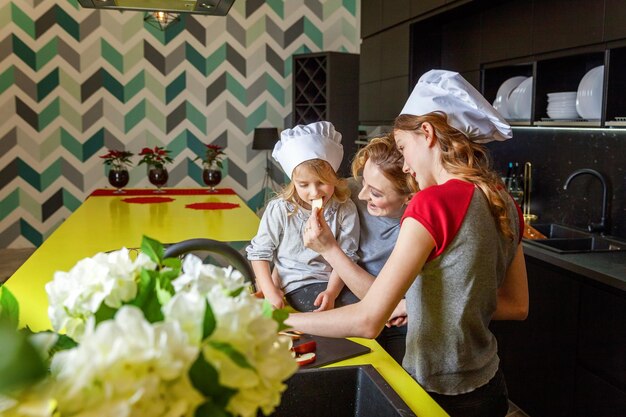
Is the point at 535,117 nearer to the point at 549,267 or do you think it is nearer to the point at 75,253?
the point at 549,267

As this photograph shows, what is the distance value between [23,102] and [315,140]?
4.89 m

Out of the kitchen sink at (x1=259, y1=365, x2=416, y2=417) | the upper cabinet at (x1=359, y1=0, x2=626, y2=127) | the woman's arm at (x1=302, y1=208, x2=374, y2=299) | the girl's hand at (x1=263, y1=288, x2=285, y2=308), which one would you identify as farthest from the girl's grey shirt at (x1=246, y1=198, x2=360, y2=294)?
the upper cabinet at (x1=359, y1=0, x2=626, y2=127)

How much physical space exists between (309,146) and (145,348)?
174 cm

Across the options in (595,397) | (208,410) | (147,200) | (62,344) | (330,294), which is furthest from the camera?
(147,200)

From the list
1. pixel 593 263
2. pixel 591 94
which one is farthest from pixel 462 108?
pixel 591 94

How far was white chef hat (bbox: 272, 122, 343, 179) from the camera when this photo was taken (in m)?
2.26

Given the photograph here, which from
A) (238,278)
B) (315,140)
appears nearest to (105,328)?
(238,278)

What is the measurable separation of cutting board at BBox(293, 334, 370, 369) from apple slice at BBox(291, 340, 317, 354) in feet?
0.05

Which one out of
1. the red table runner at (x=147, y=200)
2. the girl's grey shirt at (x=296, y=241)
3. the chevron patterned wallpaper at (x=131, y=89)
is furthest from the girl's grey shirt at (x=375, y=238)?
the chevron patterned wallpaper at (x=131, y=89)

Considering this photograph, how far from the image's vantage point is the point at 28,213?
21.1 feet

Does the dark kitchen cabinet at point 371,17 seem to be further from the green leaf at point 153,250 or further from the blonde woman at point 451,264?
the green leaf at point 153,250

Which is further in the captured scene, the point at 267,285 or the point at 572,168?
the point at 572,168

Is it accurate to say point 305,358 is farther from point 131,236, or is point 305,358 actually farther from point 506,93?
point 506,93

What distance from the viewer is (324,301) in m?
1.99
